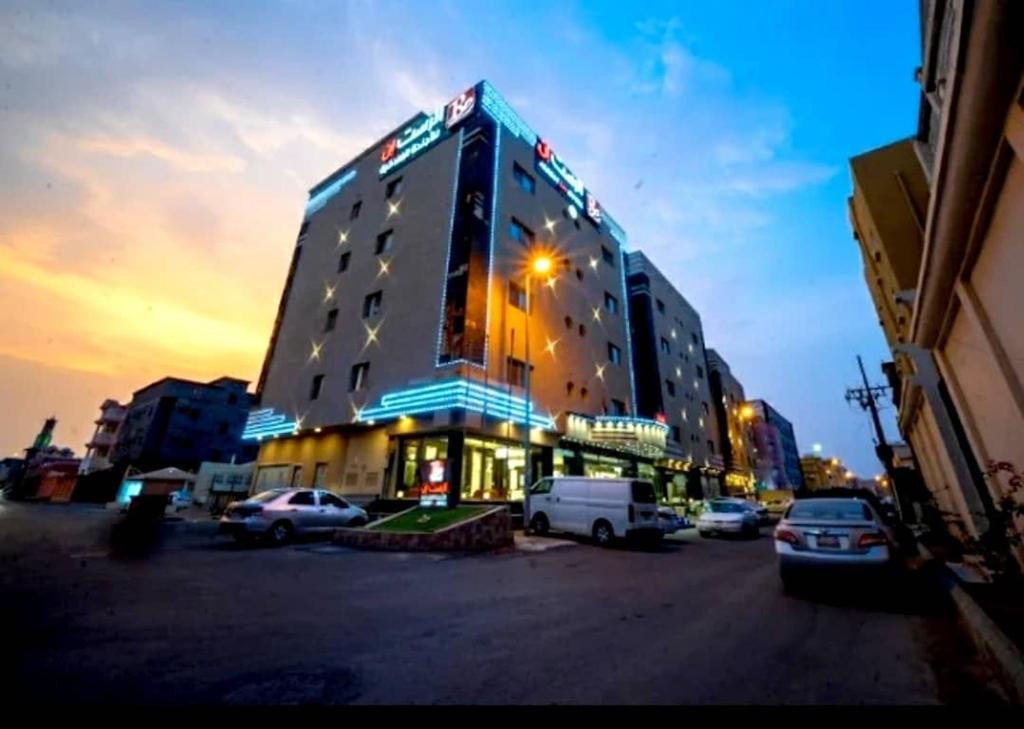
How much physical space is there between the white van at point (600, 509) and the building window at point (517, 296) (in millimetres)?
12725

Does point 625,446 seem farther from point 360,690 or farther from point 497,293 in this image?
point 360,690

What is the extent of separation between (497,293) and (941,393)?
19.1m

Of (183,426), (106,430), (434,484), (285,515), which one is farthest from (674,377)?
(106,430)

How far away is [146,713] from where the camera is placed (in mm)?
2857

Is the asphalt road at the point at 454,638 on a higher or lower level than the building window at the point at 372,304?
lower

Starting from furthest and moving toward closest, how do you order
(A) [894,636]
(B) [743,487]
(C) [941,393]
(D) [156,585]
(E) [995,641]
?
Result: 1. (B) [743,487]
2. (C) [941,393]
3. (D) [156,585]
4. (A) [894,636]
5. (E) [995,641]

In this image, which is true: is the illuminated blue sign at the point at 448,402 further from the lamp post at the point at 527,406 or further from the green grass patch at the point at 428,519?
the green grass patch at the point at 428,519

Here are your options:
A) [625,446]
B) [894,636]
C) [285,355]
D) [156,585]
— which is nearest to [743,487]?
[625,446]

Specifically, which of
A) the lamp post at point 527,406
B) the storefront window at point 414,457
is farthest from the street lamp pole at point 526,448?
the storefront window at point 414,457

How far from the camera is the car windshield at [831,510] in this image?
7.61 metres

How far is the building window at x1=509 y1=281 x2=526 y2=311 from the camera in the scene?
2648 cm

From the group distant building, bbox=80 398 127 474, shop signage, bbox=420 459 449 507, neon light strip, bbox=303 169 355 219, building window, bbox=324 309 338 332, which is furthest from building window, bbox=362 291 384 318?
distant building, bbox=80 398 127 474

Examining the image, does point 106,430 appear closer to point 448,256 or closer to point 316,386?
point 316,386

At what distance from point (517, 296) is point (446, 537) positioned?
17280 millimetres
